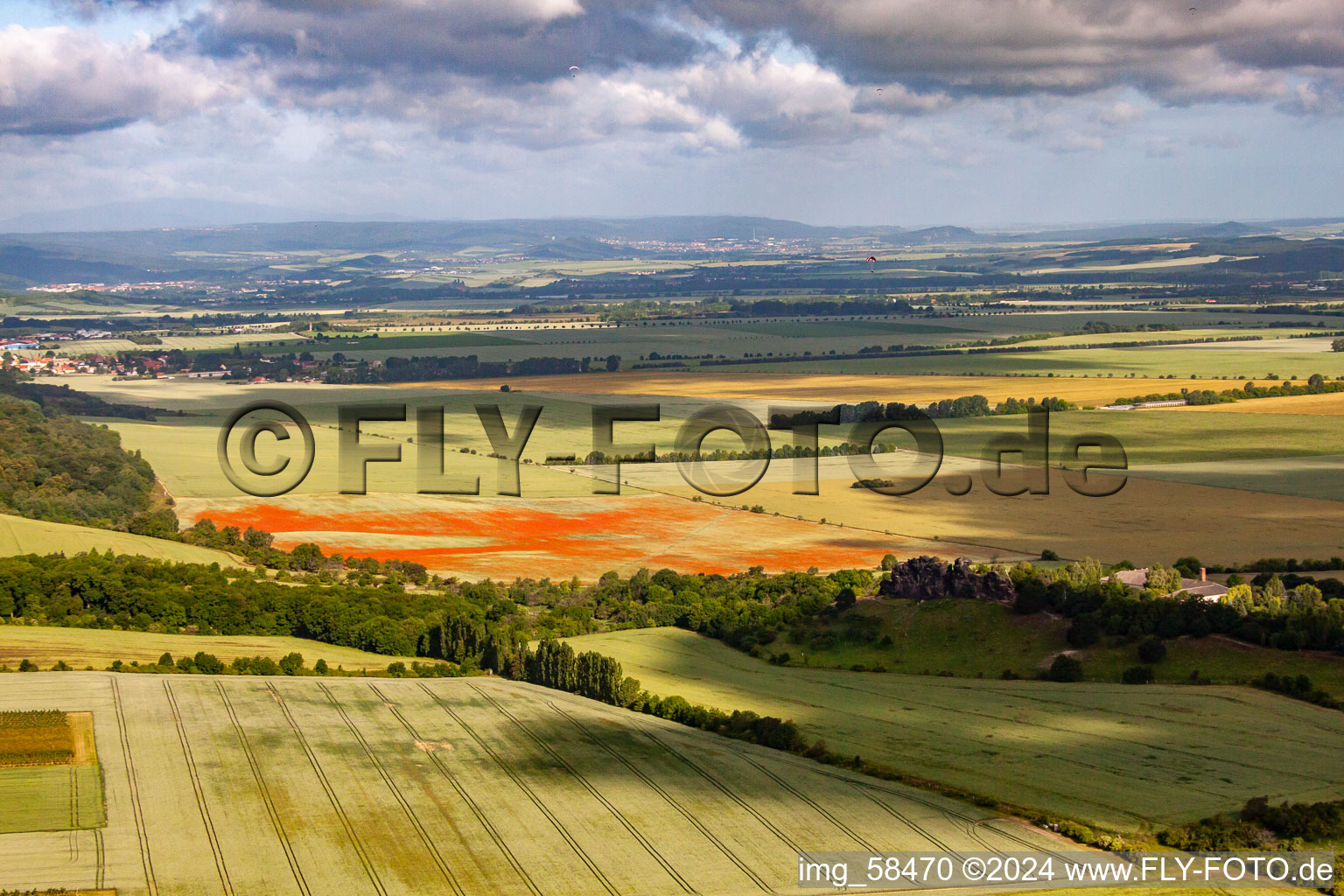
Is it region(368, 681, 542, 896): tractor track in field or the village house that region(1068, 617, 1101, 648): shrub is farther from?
region(368, 681, 542, 896): tractor track in field

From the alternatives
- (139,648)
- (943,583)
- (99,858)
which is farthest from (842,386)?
(99,858)

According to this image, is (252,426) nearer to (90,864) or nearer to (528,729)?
(528,729)

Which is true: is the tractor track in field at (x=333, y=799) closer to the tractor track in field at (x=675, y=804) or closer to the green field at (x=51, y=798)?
the green field at (x=51, y=798)

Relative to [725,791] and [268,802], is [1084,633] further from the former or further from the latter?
[268,802]

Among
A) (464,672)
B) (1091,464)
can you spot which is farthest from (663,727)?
(1091,464)

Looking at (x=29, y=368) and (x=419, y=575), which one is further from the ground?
(x=29, y=368)

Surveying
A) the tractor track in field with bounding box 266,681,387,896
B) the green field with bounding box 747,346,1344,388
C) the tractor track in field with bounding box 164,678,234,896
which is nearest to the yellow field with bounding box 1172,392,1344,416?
the green field with bounding box 747,346,1344,388
